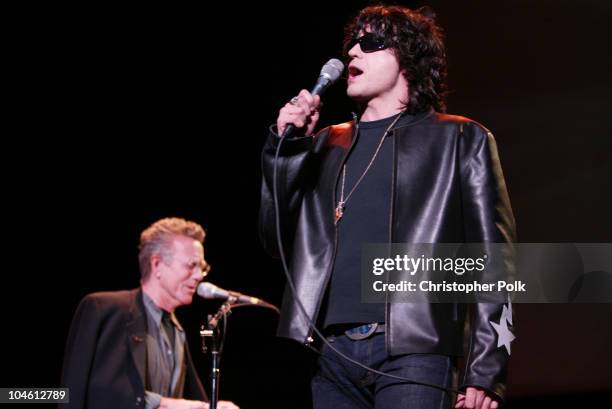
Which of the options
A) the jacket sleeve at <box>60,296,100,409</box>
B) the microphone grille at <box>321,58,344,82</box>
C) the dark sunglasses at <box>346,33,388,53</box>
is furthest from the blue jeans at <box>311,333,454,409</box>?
the jacket sleeve at <box>60,296,100,409</box>

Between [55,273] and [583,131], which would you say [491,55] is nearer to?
[583,131]

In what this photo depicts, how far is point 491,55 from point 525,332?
1397 millimetres

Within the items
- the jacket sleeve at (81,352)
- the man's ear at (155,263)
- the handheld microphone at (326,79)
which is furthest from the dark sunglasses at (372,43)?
the man's ear at (155,263)

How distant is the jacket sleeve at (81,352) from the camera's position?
3.45m

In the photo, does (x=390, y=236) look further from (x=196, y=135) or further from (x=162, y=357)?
(x=196, y=135)

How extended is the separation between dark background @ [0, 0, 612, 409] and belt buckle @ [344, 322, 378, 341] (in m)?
2.04

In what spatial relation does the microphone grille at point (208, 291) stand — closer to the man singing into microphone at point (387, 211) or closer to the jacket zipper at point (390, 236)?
the man singing into microphone at point (387, 211)

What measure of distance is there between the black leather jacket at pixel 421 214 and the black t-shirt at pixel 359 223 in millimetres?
23

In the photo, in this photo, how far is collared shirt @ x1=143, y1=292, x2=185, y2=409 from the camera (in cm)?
377

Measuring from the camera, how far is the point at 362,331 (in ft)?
5.96

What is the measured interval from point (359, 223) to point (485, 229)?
0.31 m

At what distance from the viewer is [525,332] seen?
11.9 ft

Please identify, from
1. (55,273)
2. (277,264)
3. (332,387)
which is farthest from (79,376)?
(332,387)

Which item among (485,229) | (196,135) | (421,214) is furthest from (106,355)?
(485,229)
